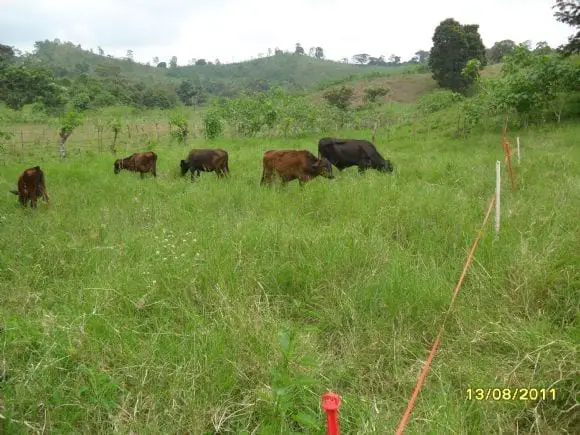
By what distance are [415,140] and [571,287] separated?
16774 millimetres

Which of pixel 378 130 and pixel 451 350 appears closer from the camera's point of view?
pixel 451 350

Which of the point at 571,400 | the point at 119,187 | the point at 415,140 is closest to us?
the point at 571,400

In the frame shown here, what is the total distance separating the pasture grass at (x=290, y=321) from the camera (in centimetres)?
250

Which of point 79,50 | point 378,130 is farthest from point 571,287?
point 79,50

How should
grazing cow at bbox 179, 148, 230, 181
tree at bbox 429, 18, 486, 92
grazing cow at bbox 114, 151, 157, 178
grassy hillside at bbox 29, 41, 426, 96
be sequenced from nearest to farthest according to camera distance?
1. grazing cow at bbox 179, 148, 230, 181
2. grazing cow at bbox 114, 151, 157, 178
3. tree at bbox 429, 18, 486, 92
4. grassy hillside at bbox 29, 41, 426, 96

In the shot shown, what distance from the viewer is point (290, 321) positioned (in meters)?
3.52

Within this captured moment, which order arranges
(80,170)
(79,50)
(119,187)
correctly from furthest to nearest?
(79,50) → (80,170) → (119,187)

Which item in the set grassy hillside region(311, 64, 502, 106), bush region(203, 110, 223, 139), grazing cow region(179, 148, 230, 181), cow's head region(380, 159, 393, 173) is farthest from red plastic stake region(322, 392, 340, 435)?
grassy hillside region(311, 64, 502, 106)

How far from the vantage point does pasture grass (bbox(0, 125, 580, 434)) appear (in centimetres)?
250

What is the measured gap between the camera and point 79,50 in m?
118

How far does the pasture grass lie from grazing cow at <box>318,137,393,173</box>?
5.03m

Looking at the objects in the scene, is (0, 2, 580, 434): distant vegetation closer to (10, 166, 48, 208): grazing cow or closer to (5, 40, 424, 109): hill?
(10, 166, 48, 208): grazing cow

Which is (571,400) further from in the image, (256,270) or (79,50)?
(79,50)
